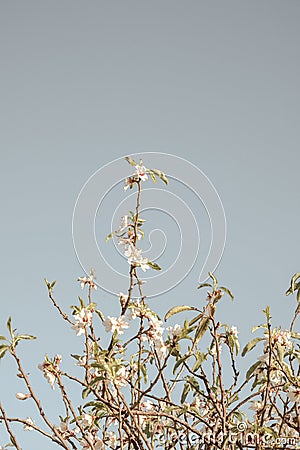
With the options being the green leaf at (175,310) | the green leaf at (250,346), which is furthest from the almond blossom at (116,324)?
the green leaf at (250,346)

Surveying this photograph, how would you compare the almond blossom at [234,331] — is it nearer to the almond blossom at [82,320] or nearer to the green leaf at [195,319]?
the green leaf at [195,319]

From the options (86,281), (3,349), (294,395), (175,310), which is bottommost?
(294,395)

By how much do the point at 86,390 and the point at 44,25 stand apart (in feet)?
9.64

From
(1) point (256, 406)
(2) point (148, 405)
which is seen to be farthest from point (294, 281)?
(2) point (148, 405)

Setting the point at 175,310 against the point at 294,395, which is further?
the point at 175,310

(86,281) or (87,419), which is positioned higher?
(86,281)

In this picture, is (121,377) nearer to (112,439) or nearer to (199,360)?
(199,360)

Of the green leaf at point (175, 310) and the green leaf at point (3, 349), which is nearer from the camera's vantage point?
the green leaf at point (3, 349)

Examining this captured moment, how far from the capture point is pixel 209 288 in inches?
53.7

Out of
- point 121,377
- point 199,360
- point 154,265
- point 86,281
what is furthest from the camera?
point 86,281

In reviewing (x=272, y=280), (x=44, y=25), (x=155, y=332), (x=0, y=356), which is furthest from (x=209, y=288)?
(x=44, y=25)

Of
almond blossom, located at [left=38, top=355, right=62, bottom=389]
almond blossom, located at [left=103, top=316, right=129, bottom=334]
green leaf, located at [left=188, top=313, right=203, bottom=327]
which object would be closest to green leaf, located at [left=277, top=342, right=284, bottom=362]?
green leaf, located at [left=188, top=313, right=203, bottom=327]

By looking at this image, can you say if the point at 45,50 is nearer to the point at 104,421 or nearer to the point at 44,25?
the point at 44,25

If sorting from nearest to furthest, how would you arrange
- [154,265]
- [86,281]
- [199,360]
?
[199,360]
[154,265]
[86,281]
